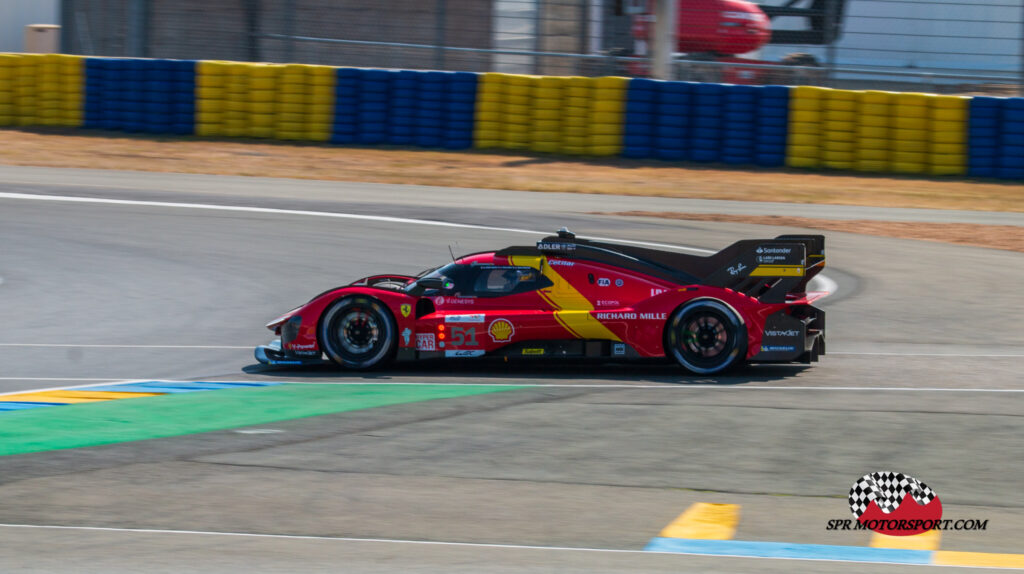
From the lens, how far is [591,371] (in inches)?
420

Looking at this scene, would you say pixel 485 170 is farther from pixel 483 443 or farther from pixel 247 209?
pixel 483 443

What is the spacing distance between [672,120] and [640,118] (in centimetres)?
67

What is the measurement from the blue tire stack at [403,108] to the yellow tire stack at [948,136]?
10554 millimetres

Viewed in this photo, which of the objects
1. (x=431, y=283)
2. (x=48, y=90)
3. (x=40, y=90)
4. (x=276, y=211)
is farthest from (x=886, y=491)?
(x=40, y=90)

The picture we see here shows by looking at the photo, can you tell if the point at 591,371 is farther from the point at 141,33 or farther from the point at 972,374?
the point at 141,33

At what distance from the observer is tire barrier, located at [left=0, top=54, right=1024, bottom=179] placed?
2350 centimetres

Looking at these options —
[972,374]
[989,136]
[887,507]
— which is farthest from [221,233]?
[989,136]

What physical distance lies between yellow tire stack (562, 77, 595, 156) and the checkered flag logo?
17933 mm

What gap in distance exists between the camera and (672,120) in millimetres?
24203

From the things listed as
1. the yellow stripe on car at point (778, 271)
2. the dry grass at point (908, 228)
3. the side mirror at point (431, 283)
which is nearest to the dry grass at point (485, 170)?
the dry grass at point (908, 228)

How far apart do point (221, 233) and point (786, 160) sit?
39.4 feet

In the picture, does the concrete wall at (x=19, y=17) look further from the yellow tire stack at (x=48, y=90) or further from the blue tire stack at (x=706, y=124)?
the blue tire stack at (x=706, y=124)

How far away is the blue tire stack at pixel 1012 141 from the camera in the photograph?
75.2ft

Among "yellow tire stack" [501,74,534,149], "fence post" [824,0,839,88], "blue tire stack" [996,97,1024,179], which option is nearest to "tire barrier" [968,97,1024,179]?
"blue tire stack" [996,97,1024,179]
